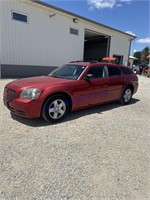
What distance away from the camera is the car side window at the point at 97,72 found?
208 inches

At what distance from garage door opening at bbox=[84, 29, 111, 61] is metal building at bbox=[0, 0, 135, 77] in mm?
4224

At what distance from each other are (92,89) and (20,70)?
342 inches

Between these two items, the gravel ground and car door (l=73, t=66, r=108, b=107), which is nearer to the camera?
the gravel ground

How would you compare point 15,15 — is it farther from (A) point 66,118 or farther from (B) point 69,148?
(B) point 69,148

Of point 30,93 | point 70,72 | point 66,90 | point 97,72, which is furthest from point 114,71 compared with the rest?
point 30,93

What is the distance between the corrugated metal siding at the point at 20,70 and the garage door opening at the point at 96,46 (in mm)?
10012

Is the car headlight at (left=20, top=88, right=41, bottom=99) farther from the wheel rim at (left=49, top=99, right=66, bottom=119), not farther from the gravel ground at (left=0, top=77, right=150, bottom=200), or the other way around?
the gravel ground at (left=0, top=77, right=150, bottom=200)

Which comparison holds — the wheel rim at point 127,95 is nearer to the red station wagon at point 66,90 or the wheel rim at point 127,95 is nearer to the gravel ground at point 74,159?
the red station wagon at point 66,90

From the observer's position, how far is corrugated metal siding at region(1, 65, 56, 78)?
11664 mm

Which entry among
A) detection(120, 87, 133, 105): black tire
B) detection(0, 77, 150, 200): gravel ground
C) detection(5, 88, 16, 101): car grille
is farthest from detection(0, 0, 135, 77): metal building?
detection(120, 87, 133, 105): black tire

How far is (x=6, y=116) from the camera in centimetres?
465

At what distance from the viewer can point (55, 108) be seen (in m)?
4.34

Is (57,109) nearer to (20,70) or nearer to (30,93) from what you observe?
(30,93)

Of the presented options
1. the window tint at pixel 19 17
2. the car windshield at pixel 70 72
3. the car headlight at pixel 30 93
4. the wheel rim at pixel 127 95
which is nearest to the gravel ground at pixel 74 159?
the car headlight at pixel 30 93
